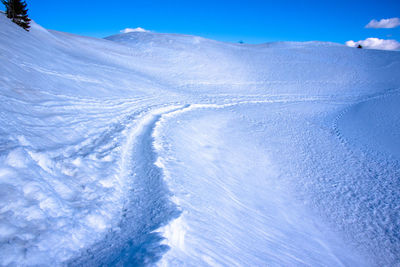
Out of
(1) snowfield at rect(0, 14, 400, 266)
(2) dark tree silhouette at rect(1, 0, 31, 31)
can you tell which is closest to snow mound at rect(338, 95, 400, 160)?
(1) snowfield at rect(0, 14, 400, 266)

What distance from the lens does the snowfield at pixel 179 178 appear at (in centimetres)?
243

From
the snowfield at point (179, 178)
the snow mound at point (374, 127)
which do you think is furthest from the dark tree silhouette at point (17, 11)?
the snow mound at point (374, 127)

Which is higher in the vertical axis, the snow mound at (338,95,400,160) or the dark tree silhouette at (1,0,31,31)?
the dark tree silhouette at (1,0,31,31)

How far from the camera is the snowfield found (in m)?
2.43

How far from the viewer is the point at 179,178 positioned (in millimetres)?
3934

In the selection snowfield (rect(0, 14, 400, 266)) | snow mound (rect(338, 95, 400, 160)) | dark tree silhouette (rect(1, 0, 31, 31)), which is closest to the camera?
snowfield (rect(0, 14, 400, 266))

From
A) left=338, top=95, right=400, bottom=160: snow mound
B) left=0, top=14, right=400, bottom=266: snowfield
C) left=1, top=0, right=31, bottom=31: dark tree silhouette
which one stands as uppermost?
left=1, top=0, right=31, bottom=31: dark tree silhouette

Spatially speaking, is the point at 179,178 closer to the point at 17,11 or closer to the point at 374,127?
the point at 374,127

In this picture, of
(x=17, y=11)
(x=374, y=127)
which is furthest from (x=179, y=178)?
(x=17, y=11)

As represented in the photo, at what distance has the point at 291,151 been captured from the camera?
676 cm

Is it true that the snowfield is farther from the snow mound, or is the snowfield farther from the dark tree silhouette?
the dark tree silhouette

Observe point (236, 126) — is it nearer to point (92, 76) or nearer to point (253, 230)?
point (253, 230)

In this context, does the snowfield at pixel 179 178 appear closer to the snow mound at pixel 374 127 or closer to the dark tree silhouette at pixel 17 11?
the snow mound at pixel 374 127

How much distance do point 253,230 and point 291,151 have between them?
162 inches
